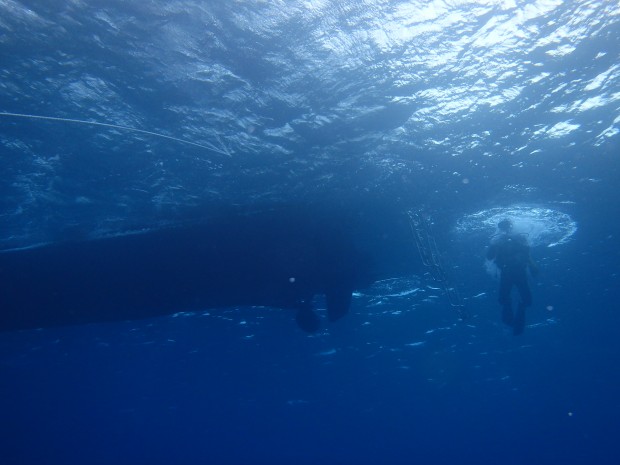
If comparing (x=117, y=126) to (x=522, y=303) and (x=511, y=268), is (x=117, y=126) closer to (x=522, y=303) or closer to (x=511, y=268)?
(x=522, y=303)

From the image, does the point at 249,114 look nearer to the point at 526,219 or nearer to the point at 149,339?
the point at 526,219

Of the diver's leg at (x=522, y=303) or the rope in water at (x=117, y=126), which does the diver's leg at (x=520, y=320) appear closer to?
the diver's leg at (x=522, y=303)

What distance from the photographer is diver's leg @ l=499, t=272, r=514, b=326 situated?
14.0m

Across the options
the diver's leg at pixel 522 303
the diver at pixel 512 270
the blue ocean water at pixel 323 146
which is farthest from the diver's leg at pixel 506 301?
the blue ocean water at pixel 323 146

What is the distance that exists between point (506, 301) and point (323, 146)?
863 centimetres

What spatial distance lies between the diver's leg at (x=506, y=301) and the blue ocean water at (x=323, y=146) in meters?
2.78

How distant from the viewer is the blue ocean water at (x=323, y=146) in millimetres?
7594

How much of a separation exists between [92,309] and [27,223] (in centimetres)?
341

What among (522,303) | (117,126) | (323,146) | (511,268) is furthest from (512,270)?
→ (117,126)

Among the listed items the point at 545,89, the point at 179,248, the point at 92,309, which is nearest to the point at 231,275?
the point at 179,248

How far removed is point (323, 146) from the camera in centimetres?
1099

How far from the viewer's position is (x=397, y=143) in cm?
1133

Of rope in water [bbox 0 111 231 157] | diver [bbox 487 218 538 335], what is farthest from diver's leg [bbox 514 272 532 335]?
rope in water [bbox 0 111 231 157]

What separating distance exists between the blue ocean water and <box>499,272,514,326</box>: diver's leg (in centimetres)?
278
